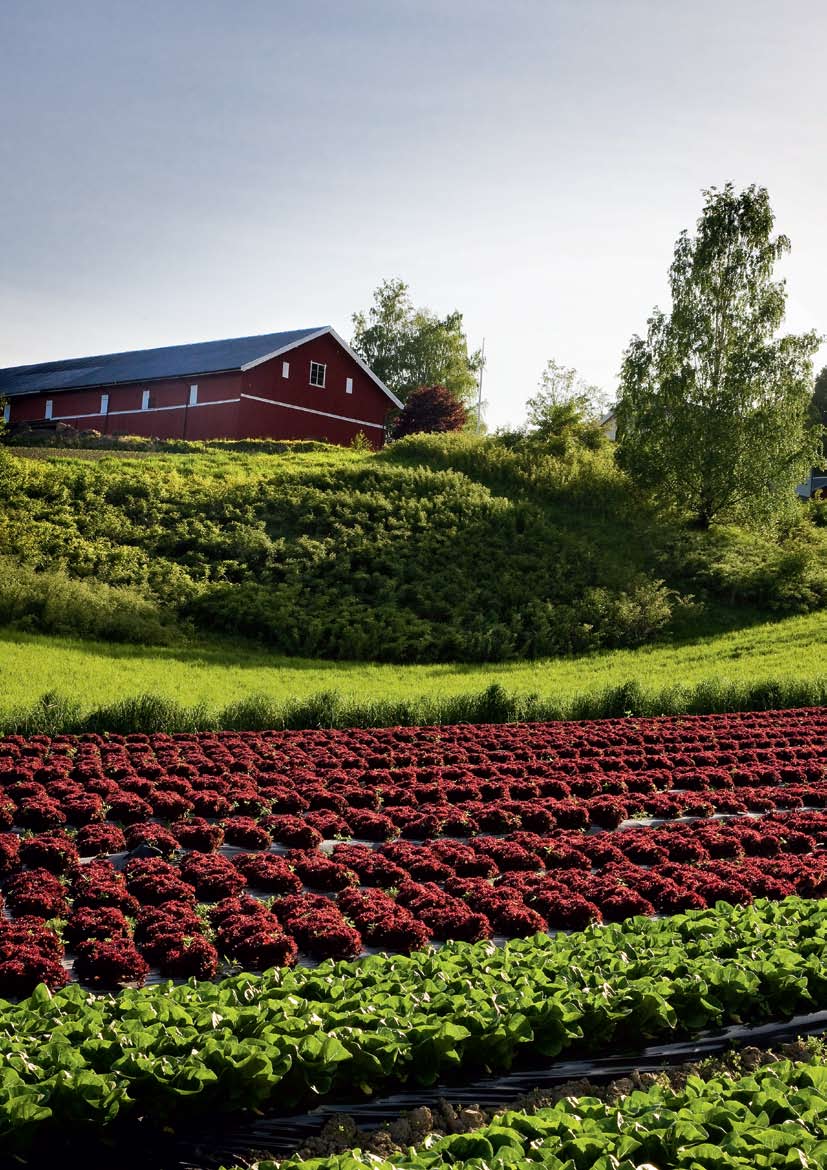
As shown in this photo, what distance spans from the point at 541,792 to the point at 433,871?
3097mm

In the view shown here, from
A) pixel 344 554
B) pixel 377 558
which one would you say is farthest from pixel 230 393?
pixel 377 558

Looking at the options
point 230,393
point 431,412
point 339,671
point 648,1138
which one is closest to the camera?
point 648,1138

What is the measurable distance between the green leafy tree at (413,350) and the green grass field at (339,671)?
43196mm

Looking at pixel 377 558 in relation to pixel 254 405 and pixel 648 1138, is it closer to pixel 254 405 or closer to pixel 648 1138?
pixel 254 405

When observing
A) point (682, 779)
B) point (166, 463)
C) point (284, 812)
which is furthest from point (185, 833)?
point (166, 463)

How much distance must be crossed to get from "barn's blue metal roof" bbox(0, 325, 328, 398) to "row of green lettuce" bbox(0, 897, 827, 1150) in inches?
1426

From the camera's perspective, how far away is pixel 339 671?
65.1ft

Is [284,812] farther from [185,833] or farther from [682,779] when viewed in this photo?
[682,779]

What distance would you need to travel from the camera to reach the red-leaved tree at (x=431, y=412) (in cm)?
4797

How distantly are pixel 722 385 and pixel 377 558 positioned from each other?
1325 cm

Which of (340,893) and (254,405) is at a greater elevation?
(254,405)

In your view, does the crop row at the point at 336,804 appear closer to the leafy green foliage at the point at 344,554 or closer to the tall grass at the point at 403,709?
the tall grass at the point at 403,709

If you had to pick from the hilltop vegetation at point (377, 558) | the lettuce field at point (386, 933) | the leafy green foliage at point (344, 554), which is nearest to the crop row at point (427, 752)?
the lettuce field at point (386, 933)

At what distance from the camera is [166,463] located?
101 feet
